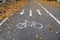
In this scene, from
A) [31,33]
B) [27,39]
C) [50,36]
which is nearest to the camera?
[27,39]

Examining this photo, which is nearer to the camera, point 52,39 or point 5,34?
point 52,39

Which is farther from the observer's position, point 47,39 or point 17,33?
point 17,33

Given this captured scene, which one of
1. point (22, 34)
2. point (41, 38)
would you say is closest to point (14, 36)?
point (22, 34)

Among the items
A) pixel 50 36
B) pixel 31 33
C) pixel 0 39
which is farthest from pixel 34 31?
pixel 0 39

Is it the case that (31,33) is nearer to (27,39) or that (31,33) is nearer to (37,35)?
(37,35)

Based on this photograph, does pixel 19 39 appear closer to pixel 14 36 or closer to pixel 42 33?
pixel 14 36

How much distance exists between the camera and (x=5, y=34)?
33.8 ft

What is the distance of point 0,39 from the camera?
916cm

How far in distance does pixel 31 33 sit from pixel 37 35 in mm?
567

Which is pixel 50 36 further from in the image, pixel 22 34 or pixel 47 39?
pixel 22 34

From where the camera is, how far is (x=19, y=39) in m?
9.12

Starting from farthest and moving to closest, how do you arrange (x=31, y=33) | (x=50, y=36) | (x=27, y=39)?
(x=31, y=33), (x=50, y=36), (x=27, y=39)

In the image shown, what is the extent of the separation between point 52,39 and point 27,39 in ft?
3.63

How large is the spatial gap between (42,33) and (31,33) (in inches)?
22.1
